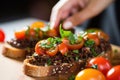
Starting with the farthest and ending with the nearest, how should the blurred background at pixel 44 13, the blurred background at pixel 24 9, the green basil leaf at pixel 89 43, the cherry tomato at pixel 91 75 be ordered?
the blurred background at pixel 24 9
the blurred background at pixel 44 13
the green basil leaf at pixel 89 43
the cherry tomato at pixel 91 75

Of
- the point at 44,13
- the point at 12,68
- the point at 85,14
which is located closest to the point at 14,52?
the point at 12,68

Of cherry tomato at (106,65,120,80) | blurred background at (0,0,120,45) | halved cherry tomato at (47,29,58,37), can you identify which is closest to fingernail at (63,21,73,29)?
halved cherry tomato at (47,29,58,37)

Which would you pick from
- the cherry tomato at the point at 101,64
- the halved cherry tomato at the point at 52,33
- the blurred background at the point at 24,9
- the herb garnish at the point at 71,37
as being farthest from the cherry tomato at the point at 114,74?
the blurred background at the point at 24,9

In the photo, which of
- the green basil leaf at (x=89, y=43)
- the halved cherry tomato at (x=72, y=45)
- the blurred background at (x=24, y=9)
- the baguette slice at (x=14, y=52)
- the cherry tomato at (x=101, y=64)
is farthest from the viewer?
the blurred background at (x=24, y=9)

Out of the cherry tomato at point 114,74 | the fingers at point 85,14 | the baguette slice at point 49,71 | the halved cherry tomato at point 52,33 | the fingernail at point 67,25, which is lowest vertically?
the cherry tomato at point 114,74

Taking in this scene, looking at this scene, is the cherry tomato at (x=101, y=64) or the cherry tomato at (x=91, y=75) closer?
the cherry tomato at (x=91, y=75)

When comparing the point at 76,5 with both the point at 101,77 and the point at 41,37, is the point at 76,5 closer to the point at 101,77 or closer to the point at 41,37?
the point at 41,37

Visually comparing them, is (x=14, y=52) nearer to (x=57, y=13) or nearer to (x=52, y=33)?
(x=52, y=33)

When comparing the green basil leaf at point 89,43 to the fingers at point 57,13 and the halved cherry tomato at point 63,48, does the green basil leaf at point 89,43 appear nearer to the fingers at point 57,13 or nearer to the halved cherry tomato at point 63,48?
the halved cherry tomato at point 63,48
